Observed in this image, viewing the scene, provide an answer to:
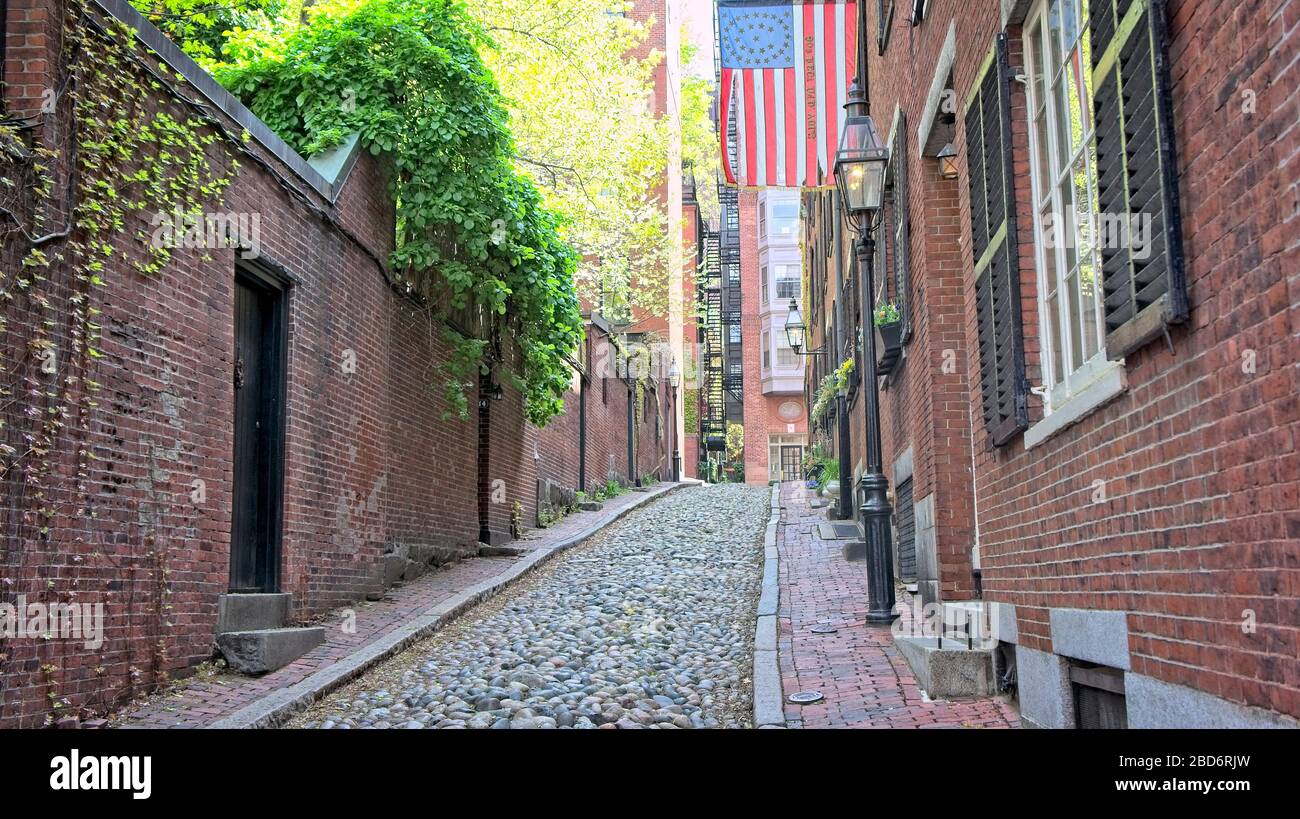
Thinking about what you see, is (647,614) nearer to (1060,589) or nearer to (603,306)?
(1060,589)

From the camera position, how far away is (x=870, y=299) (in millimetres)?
9336

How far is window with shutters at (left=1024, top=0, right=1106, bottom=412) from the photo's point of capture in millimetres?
4762

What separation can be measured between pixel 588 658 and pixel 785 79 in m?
6.72


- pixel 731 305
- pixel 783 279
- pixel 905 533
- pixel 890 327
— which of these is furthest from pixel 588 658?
pixel 731 305

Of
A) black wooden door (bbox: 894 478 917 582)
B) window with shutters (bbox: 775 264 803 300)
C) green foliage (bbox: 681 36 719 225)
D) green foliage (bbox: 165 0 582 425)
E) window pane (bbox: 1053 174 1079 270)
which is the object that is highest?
green foliage (bbox: 681 36 719 225)

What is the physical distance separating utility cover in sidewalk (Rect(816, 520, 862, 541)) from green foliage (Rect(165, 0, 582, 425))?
17.2 ft

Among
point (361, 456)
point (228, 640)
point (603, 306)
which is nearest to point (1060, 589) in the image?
point (228, 640)

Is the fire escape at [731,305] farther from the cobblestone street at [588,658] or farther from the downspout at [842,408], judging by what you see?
the cobblestone street at [588,658]

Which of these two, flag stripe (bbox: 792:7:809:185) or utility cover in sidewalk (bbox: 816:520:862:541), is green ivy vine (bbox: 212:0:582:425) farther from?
utility cover in sidewalk (bbox: 816:520:862:541)

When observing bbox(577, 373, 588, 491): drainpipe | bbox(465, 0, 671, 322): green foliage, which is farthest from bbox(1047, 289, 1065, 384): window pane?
bbox(577, 373, 588, 491): drainpipe

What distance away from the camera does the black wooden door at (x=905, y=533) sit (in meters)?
10.7

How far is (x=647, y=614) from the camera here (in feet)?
34.8

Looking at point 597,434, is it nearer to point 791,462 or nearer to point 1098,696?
point 1098,696

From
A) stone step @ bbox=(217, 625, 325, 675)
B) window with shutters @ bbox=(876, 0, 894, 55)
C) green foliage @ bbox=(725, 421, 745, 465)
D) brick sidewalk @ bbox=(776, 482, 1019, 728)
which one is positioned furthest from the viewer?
green foliage @ bbox=(725, 421, 745, 465)
